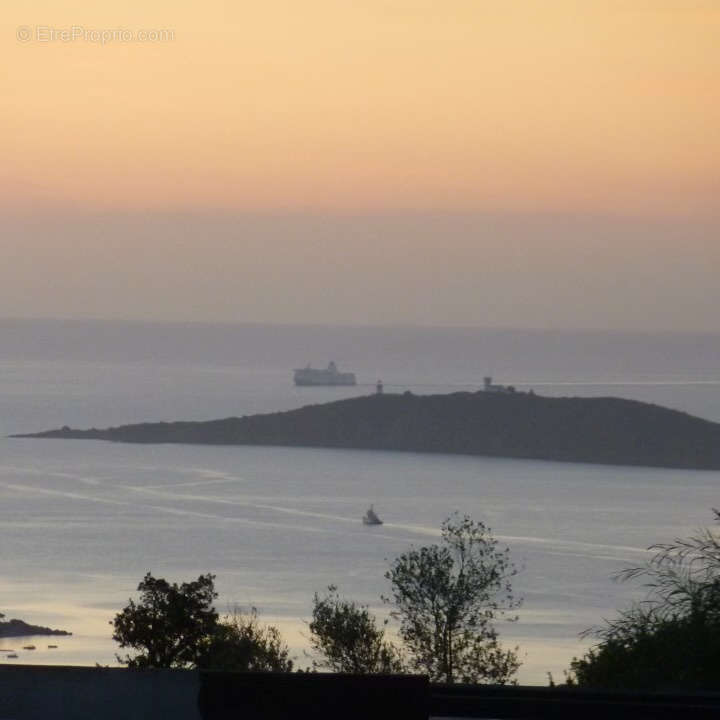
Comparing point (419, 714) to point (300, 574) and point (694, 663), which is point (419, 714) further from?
point (300, 574)

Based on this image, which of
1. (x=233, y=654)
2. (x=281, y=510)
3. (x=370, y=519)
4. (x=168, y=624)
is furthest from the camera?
(x=281, y=510)

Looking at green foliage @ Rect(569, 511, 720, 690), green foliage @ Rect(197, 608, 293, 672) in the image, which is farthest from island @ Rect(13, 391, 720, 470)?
green foliage @ Rect(569, 511, 720, 690)

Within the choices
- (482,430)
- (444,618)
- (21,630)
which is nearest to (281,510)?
(482,430)

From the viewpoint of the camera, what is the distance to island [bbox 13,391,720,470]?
74000 millimetres

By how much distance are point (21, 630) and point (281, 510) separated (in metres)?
29.3

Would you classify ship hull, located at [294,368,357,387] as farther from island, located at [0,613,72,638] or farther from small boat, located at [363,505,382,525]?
island, located at [0,613,72,638]

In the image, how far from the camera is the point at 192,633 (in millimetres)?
10492

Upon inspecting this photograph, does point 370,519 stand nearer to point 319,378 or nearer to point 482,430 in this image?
point 482,430

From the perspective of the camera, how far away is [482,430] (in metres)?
78.4

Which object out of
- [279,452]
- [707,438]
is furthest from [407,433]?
[707,438]

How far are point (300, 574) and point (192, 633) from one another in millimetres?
31067

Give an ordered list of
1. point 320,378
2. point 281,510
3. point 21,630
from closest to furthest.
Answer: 1. point 21,630
2. point 281,510
3. point 320,378

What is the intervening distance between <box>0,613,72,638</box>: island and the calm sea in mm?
360

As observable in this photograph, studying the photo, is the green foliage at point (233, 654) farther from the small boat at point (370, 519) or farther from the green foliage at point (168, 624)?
the small boat at point (370, 519)
